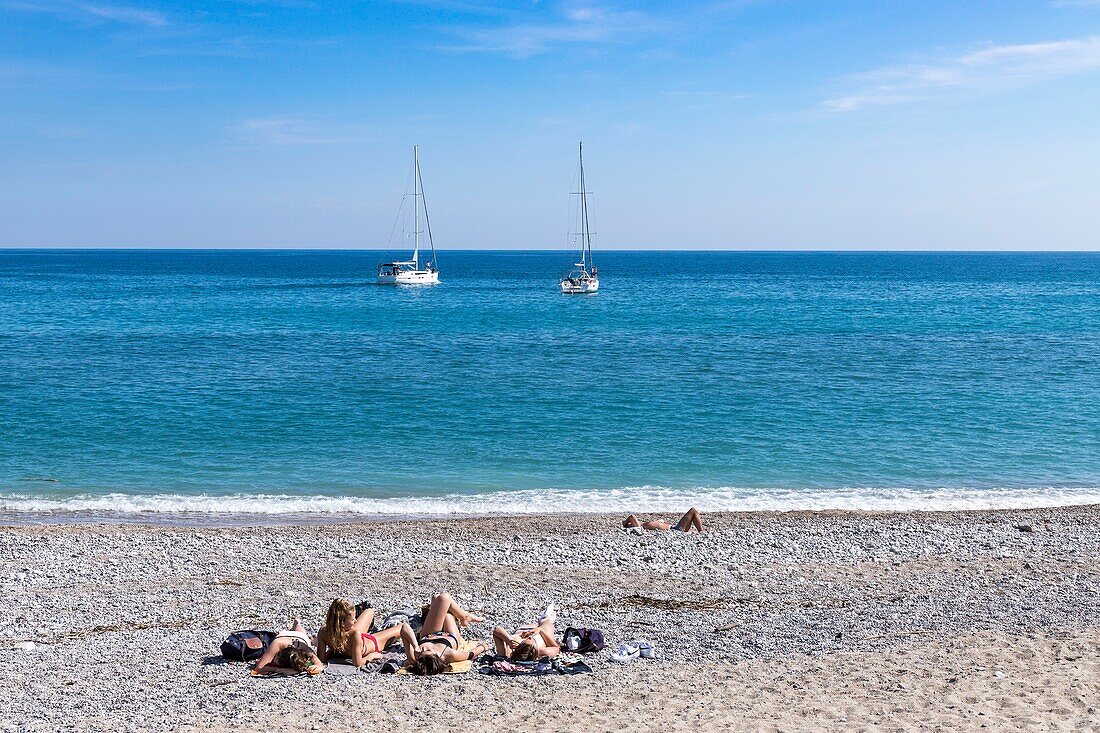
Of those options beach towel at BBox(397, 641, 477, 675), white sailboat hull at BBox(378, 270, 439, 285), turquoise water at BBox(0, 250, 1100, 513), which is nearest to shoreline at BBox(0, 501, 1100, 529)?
turquoise water at BBox(0, 250, 1100, 513)

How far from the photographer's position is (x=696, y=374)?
3781cm

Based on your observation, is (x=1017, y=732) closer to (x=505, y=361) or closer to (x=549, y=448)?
(x=549, y=448)

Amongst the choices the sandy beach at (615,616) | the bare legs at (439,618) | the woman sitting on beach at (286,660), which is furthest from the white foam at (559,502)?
the woman sitting on beach at (286,660)

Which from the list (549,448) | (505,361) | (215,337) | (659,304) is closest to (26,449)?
(549,448)

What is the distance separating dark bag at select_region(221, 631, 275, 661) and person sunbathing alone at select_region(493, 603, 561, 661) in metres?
2.32

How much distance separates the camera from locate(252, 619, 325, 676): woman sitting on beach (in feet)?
32.8

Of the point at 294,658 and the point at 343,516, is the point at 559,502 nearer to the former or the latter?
the point at 343,516

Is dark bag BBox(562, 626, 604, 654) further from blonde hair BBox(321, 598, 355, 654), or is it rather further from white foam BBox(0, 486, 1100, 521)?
white foam BBox(0, 486, 1100, 521)

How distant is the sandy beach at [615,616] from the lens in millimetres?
8984

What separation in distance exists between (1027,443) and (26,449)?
25.0m

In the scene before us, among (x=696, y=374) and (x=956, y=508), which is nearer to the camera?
(x=956, y=508)

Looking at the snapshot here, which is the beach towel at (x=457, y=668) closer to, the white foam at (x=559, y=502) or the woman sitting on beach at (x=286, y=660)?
the woman sitting on beach at (x=286, y=660)

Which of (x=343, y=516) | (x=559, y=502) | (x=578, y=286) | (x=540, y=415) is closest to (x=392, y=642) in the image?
(x=343, y=516)

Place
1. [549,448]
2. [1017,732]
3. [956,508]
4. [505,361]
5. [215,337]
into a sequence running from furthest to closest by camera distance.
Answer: [215,337] < [505,361] < [549,448] < [956,508] < [1017,732]
